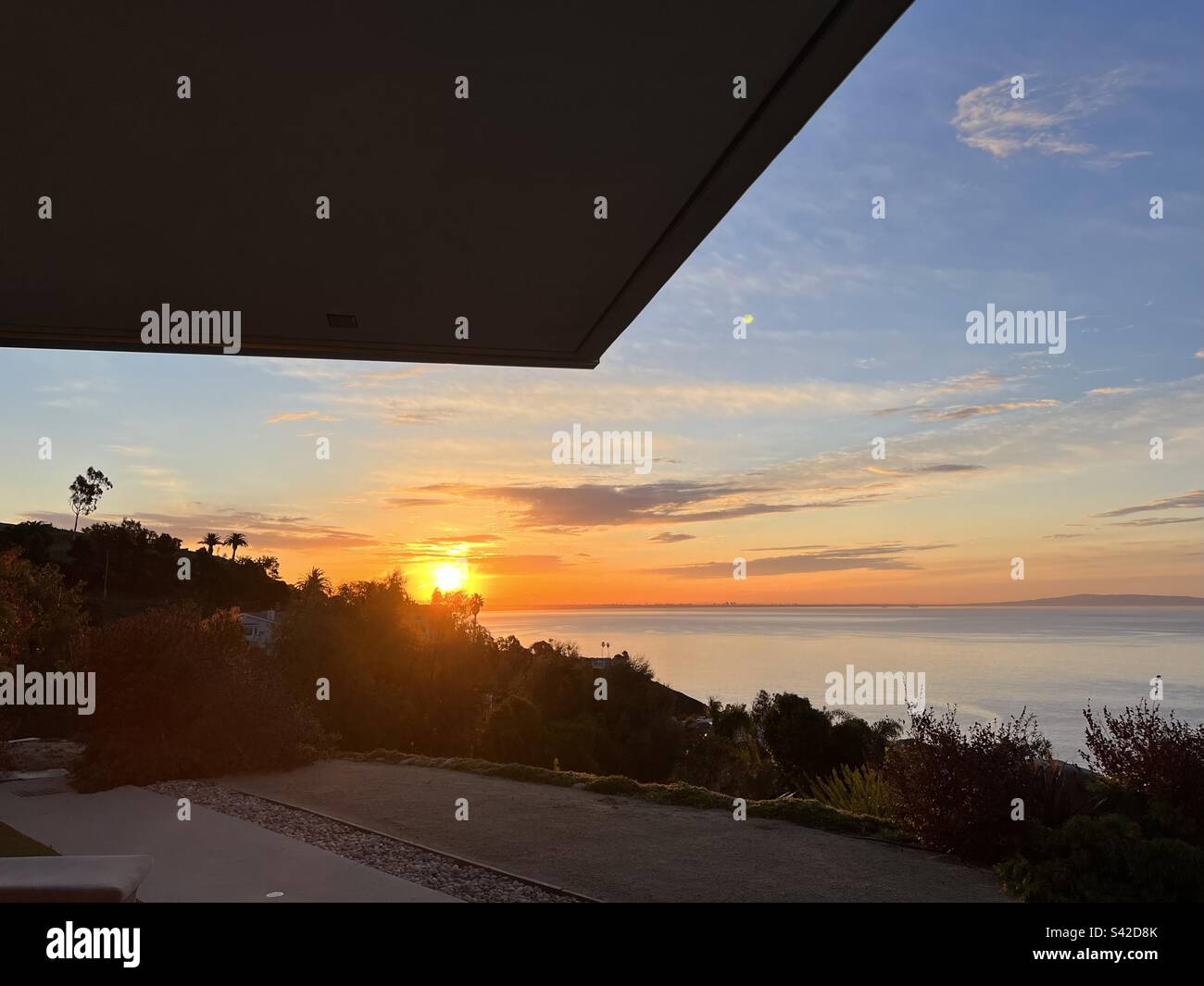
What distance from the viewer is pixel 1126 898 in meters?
5.40

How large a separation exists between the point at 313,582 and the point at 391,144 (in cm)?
1601

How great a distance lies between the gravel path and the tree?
162ft

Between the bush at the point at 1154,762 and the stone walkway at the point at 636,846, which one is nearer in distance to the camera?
the stone walkway at the point at 636,846

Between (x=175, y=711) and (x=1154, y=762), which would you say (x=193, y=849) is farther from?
(x=1154, y=762)

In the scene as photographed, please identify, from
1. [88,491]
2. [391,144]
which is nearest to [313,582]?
[391,144]

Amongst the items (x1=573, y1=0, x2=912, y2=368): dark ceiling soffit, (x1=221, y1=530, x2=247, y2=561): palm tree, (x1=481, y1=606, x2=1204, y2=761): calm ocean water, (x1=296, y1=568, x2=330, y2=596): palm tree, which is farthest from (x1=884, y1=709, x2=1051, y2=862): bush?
(x1=221, y1=530, x2=247, y2=561): palm tree

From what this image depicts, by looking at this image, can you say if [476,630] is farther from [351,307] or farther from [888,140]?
[351,307]

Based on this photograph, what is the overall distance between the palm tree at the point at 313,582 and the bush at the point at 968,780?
45.7 feet

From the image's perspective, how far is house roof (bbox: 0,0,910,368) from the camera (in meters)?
2.72

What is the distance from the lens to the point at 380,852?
6414 millimetres

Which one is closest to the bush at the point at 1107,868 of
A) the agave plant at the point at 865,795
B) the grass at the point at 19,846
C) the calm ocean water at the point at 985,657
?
the calm ocean water at the point at 985,657

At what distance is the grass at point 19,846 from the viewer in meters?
6.53

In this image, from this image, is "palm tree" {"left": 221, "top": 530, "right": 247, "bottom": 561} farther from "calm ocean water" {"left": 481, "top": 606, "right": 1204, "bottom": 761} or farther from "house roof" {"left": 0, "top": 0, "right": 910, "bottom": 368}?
"house roof" {"left": 0, "top": 0, "right": 910, "bottom": 368}

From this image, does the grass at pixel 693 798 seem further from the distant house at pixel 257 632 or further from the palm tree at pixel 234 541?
the palm tree at pixel 234 541
